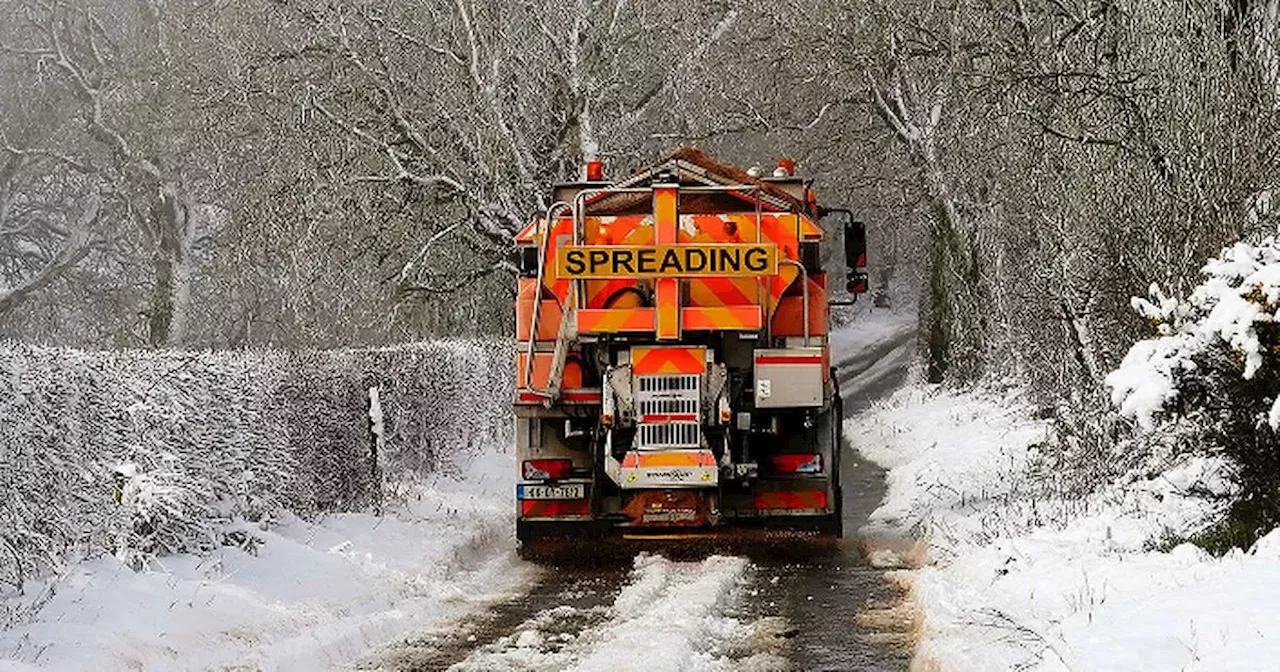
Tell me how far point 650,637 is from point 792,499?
5241 millimetres

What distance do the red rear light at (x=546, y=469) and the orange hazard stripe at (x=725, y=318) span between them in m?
1.78

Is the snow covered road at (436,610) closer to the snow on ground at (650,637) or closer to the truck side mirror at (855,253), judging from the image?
the snow on ground at (650,637)

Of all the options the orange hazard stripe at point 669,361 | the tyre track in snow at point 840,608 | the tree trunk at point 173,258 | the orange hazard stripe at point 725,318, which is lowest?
the tyre track in snow at point 840,608

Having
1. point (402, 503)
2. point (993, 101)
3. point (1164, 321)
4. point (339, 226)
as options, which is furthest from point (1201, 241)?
point (339, 226)

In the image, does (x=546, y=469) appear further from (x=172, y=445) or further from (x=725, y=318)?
(x=172, y=445)

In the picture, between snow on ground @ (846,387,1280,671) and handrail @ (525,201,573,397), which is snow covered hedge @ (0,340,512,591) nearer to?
handrail @ (525,201,573,397)

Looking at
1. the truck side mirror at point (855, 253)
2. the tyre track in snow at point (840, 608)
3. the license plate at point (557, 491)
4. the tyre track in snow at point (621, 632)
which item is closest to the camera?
the tyre track in snow at point (621, 632)

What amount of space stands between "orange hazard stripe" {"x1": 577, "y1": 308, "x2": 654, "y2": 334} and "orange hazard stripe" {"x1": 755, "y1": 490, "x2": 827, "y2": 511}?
6.20 feet

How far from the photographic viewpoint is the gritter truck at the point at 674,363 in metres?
14.2

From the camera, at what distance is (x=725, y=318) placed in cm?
1430

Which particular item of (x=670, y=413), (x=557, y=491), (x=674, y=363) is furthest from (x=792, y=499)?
(x=557, y=491)

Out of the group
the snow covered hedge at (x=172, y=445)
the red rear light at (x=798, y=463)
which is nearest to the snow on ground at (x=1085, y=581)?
the red rear light at (x=798, y=463)

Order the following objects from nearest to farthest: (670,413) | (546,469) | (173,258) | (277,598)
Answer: (277,598) → (670,413) → (546,469) → (173,258)

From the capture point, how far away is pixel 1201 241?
1348cm
